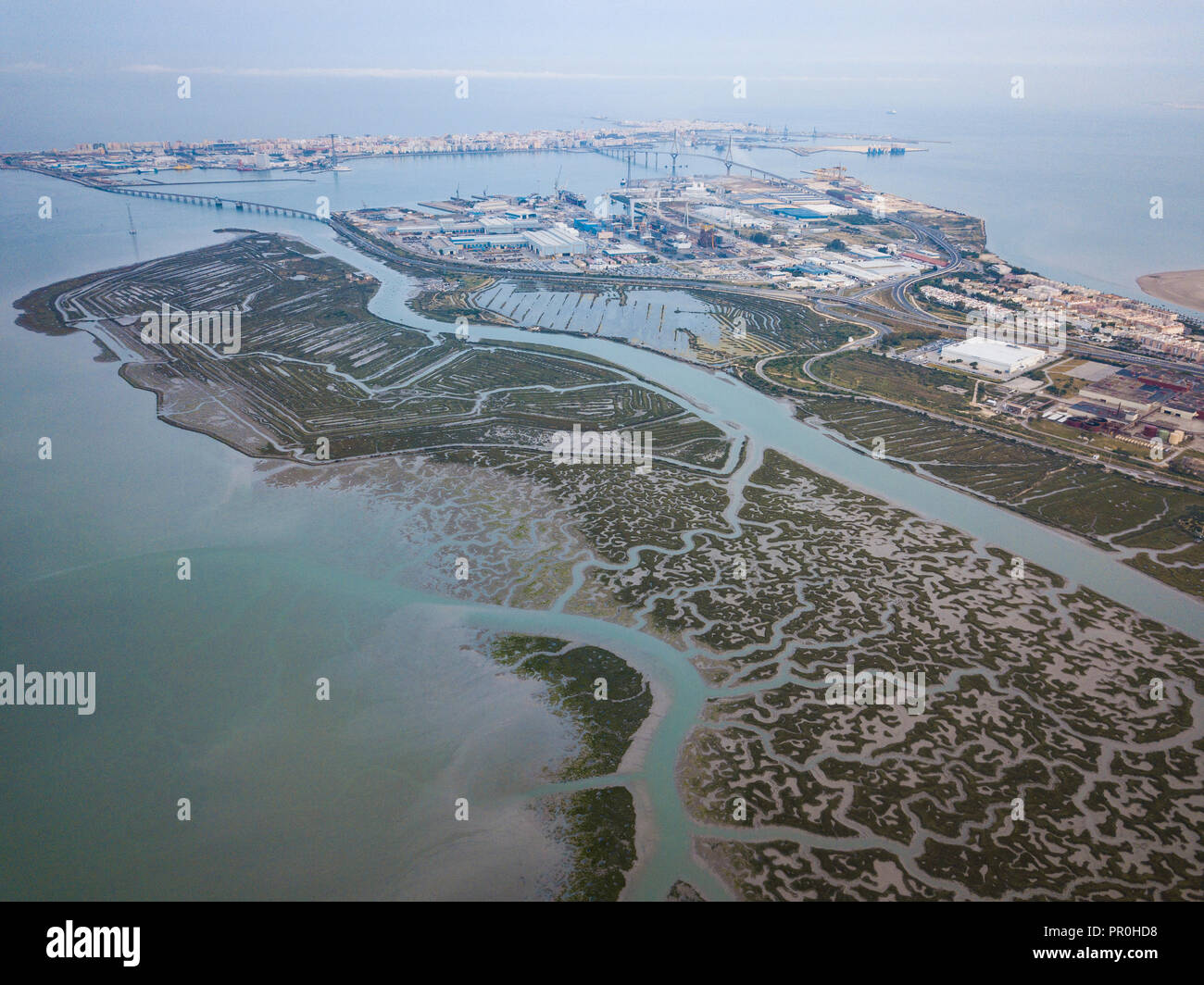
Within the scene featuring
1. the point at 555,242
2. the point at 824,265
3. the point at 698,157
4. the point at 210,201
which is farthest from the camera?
the point at 698,157

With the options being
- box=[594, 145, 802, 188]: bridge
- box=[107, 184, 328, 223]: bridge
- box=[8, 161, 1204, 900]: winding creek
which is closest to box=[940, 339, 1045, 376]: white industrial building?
box=[8, 161, 1204, 900]: winding creek

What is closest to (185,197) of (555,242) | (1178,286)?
(555,242)

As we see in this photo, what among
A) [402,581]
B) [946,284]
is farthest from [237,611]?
[946,284]

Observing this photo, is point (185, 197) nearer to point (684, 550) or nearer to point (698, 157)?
point (684, 550)

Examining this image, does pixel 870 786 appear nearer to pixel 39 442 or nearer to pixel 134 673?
pixel 134 673

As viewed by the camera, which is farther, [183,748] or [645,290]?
[645,290]

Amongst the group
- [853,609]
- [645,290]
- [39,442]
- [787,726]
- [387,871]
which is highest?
[645,290]
